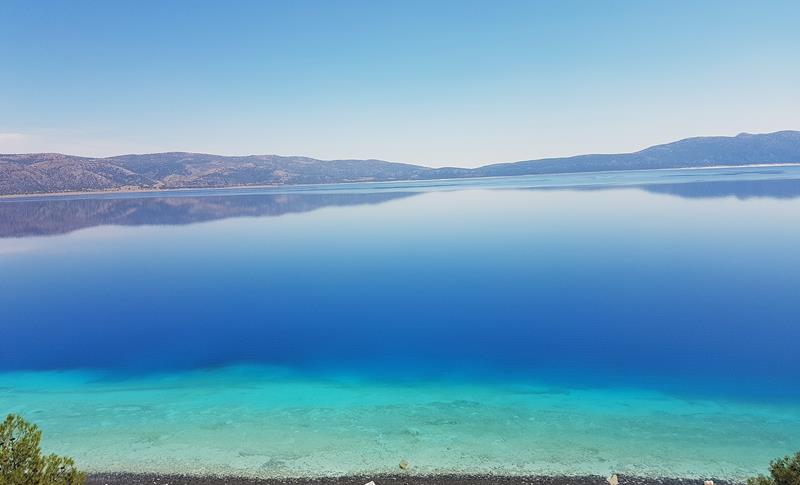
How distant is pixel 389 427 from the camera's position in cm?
1698

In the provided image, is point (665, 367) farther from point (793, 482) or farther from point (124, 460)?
point (124, 460)

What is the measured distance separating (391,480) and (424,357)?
378 inches

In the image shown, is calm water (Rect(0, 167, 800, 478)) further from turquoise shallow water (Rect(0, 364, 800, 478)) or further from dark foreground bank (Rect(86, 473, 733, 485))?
dark foreground bank (Rect(86, 473, 733, 485))

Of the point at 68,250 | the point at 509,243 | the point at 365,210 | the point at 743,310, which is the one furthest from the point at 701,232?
the point at 68,250

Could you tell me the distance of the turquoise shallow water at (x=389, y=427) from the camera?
1452 cm

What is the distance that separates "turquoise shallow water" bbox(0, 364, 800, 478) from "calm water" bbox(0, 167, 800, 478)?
9 centimetres

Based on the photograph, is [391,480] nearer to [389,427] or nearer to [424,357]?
[389,427]

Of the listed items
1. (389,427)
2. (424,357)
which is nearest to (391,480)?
(389,427)

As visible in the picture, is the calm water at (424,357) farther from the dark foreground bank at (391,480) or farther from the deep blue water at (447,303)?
the dark foreground bank at (391,480)

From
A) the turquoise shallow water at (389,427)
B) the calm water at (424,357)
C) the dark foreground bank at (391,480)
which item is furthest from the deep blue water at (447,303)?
the dark foreground bank at (391,480)

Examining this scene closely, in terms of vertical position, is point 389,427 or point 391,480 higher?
point 391,480

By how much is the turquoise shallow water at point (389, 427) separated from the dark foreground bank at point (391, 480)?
0.39 metres

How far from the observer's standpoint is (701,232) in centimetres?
5119

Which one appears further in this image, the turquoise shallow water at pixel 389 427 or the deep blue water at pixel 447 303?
the deep blue water at pixel 447 303
